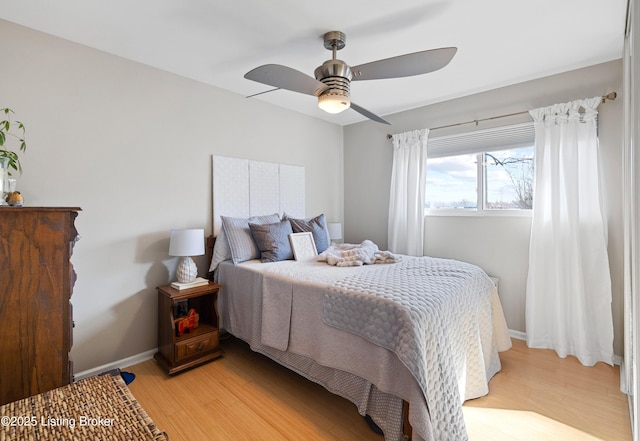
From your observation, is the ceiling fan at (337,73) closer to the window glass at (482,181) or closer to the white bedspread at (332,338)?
the white bedspread at (332,338)

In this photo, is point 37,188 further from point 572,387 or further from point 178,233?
point 572,387

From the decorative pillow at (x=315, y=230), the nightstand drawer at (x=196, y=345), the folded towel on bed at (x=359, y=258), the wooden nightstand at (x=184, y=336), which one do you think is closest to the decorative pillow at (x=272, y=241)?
the decorative pillow at (x=315, y=230)

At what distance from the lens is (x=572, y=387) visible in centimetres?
215

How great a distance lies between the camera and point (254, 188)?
11.0 feet

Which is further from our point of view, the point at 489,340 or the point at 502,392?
the point at 489,340

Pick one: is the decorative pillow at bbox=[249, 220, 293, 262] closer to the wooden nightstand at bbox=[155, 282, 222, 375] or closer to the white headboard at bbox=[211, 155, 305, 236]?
the white headboard at bbox=[211, 155, 305, 236]

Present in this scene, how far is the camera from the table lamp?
2428mm

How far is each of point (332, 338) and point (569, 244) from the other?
2312 millimetres

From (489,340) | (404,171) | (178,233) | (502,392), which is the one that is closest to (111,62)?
(178,233)

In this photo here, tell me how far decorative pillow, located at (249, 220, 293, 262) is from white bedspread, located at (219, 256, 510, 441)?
127mm

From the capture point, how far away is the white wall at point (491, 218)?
2492 mm

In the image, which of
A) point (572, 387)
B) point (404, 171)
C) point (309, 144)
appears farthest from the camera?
point (309, 144)

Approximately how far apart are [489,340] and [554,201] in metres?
1.44

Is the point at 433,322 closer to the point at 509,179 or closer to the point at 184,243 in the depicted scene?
the point at 184,243
